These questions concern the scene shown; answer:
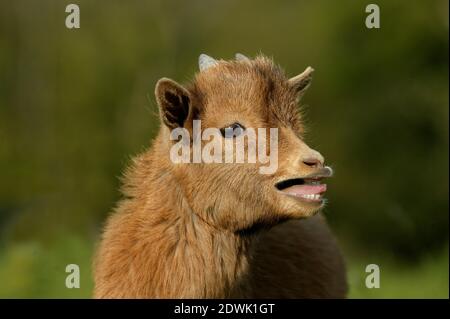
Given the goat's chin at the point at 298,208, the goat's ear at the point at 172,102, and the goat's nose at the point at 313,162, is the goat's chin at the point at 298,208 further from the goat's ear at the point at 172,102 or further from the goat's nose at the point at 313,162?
the goat's ear at the point at 172,102

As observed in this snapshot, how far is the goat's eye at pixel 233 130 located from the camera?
666cm

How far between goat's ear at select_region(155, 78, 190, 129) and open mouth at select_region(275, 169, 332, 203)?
35.4 inches

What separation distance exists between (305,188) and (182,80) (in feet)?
37.3

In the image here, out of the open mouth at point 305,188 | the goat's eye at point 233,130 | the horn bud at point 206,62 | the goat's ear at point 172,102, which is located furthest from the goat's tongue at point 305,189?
the horn bud at point 206,62

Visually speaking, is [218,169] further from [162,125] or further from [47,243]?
[47,243]

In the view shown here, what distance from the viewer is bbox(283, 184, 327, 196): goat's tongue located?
643 cm

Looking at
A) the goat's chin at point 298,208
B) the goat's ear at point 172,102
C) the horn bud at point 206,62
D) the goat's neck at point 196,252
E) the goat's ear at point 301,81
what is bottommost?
the goat's neck at point 196,252

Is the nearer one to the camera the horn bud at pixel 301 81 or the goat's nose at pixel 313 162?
the goat's nose at pixel 313 162

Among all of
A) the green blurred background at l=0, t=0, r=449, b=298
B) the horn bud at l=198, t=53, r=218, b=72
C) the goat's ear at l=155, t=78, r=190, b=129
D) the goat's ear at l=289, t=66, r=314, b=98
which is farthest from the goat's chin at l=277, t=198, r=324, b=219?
the green blurred background at l=0, t=0, r=449, b=298

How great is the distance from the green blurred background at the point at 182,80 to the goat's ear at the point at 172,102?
9.57 metres

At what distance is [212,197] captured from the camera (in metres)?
6.69

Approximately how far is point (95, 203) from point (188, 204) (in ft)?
38.3

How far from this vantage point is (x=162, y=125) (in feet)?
22.9

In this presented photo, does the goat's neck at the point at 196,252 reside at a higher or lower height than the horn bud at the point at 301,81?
lower
